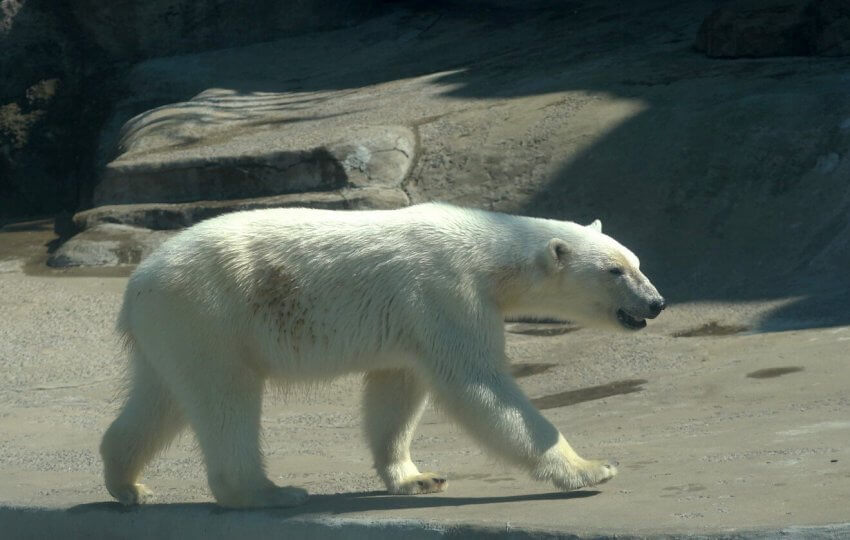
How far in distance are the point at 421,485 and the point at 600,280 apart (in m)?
1.13

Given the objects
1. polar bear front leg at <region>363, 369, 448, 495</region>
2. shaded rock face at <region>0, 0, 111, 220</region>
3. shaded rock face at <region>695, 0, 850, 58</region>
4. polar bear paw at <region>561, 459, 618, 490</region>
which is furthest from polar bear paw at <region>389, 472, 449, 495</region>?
shaded rock face at <region>0, 0, 111, 220</region>

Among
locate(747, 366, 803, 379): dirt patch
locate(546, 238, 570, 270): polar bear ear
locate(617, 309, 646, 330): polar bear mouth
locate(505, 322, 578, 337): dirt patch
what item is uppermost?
locate(546, 238, 570, 270): polar bear ear

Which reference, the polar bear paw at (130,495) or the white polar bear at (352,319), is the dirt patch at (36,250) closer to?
the polar bear paw at (130,495)

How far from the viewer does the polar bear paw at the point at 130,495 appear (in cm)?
506

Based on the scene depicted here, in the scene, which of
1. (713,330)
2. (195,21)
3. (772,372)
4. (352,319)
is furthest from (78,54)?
(352,319)

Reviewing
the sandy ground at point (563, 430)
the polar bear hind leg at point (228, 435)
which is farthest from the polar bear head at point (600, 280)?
the polar bear hind leg at point (228, 435)

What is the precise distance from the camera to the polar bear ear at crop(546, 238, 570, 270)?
4.96 meters

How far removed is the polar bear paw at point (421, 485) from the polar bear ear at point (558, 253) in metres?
1.01

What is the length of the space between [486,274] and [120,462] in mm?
1695

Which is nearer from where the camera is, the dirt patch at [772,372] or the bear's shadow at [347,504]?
the bear's shadow at [347,504]

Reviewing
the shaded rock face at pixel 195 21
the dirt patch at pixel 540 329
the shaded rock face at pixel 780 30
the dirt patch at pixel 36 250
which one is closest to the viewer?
the dirt patch at pixel 540 329

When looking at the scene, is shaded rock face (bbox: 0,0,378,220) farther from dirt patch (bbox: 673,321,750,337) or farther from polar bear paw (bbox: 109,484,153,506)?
polar bear paw (bbox: 109,484,153,506)

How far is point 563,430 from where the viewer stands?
6.44 m

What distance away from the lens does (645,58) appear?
11914mm
